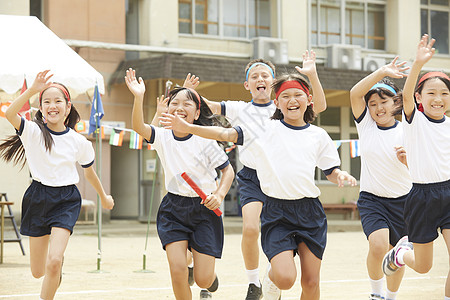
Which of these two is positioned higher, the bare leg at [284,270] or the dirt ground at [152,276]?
the bare leg at [284,270]

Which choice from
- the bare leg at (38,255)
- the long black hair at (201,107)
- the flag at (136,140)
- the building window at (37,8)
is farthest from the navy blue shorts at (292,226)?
the building window at (37,8)

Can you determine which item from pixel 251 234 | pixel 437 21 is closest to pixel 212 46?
pixel 437 21

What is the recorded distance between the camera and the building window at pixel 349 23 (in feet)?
84.8

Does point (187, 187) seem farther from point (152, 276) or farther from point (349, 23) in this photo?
point (349, 23)

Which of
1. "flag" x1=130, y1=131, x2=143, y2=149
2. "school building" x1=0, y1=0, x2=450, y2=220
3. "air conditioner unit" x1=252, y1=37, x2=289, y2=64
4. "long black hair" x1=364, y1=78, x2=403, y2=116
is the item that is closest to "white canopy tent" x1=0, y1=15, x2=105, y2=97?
"flag" x1=130, y1=131, x2=143, y2=149

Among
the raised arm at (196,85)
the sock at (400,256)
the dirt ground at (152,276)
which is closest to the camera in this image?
the sock at (400,256)

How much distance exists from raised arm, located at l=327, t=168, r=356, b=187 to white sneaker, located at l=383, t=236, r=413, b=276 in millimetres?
1186

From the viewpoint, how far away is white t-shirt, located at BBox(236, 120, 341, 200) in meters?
5.86

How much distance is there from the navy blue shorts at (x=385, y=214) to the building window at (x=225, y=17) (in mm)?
17198

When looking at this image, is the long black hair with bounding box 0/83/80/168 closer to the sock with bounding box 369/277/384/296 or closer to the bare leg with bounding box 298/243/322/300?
the bare leg with bounding box 298/243/322/300

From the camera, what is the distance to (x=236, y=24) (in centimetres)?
2444

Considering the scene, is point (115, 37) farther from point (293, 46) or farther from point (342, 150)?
point (342, 150)

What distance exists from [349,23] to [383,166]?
20.3m

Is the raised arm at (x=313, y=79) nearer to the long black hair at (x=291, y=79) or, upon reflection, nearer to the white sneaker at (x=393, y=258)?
the long black hair at (x=291, y=79)
